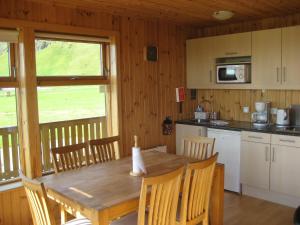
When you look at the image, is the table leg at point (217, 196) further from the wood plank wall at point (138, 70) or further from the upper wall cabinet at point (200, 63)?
the upper wall cabinet at point (200, 63)

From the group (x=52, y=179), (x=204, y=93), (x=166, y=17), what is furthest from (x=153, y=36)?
(x=52, y=179)

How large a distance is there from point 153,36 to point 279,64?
1.71 m

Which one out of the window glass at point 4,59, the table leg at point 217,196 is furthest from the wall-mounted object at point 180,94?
the window glass at point 4,59

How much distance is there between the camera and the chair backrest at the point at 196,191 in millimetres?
2393

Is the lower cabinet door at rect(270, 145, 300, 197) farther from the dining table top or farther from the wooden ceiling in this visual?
the wooden ceiling

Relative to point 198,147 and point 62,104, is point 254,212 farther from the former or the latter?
point 62,104

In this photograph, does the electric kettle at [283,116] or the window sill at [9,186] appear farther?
the electric kettle at [283,116]

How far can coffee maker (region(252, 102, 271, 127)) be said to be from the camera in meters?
4.32

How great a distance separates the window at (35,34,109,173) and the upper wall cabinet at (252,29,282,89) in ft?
6.39

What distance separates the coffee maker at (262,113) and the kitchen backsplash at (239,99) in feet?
0.34

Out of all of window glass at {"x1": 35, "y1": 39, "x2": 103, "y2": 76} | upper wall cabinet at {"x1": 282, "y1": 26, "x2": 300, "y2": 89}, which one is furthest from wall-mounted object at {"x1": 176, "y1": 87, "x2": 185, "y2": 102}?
upper wall cabinet at {"x1": 282, "y1": 26, "x2": 300, "y2": 89}

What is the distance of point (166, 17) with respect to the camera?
4211 millimetres

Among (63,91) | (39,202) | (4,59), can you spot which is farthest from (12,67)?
(39,202)

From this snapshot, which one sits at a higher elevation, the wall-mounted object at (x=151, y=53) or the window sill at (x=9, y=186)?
the wall-mounted object at (x=151, y=53)
